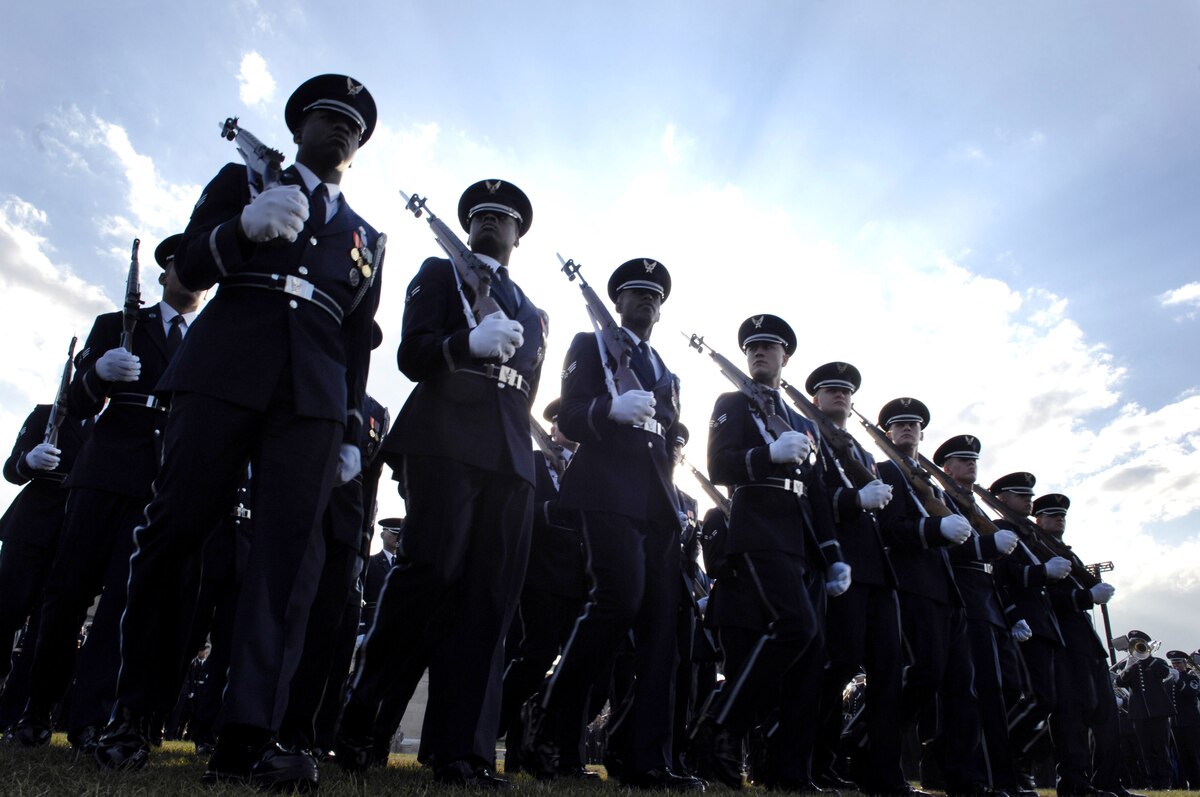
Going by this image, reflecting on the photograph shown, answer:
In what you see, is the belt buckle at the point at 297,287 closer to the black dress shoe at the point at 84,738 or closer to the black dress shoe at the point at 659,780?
the black dress shoe at the point at 84,738

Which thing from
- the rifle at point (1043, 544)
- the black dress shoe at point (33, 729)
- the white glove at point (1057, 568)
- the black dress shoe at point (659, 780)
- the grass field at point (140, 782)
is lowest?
the black dress shoe at point (33, 729)

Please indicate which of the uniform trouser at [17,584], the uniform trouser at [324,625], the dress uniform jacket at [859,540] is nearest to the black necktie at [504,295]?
the uniform trouser at [324,625]

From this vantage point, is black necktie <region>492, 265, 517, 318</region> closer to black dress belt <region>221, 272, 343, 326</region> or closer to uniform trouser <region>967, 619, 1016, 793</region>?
black dress belt <region>221, 272, 343, 326</region>

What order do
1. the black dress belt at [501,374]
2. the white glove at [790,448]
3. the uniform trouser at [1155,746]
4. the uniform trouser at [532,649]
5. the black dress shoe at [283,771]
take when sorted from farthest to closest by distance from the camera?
the uniform trouser at [1155,746], the uniform trouser at [532,649], the white glove at [790,448], the black dress belt at [501,374], the black dress shoe at [283,771]

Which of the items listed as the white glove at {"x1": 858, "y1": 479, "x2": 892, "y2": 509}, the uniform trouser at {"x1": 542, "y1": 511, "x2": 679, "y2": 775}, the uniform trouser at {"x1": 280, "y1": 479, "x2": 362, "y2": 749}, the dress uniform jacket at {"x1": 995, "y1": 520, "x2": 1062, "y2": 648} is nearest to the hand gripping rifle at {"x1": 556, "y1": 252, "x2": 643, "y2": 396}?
the uniform trouser at {"x1": 542, "y1": 511, "x2": 679, "y2": 775}

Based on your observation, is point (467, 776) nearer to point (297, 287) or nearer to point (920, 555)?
point (297, 287)

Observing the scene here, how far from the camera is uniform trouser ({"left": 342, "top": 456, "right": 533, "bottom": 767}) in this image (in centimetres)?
370

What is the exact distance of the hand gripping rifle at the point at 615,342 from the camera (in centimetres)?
521

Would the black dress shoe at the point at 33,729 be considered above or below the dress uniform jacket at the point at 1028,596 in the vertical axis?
below

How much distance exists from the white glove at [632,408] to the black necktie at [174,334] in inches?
105

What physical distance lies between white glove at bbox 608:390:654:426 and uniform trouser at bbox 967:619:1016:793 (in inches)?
150

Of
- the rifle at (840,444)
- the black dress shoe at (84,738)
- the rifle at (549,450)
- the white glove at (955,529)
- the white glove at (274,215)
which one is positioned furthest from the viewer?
the rifle at (549,450)

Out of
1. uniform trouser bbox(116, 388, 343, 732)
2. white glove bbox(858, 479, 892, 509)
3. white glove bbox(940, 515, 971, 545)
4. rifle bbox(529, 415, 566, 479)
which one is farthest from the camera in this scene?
rifle bbox(529, 415, 566, 479)

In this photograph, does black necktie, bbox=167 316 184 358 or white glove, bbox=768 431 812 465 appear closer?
black necktie, bbox=167 316 184 358
